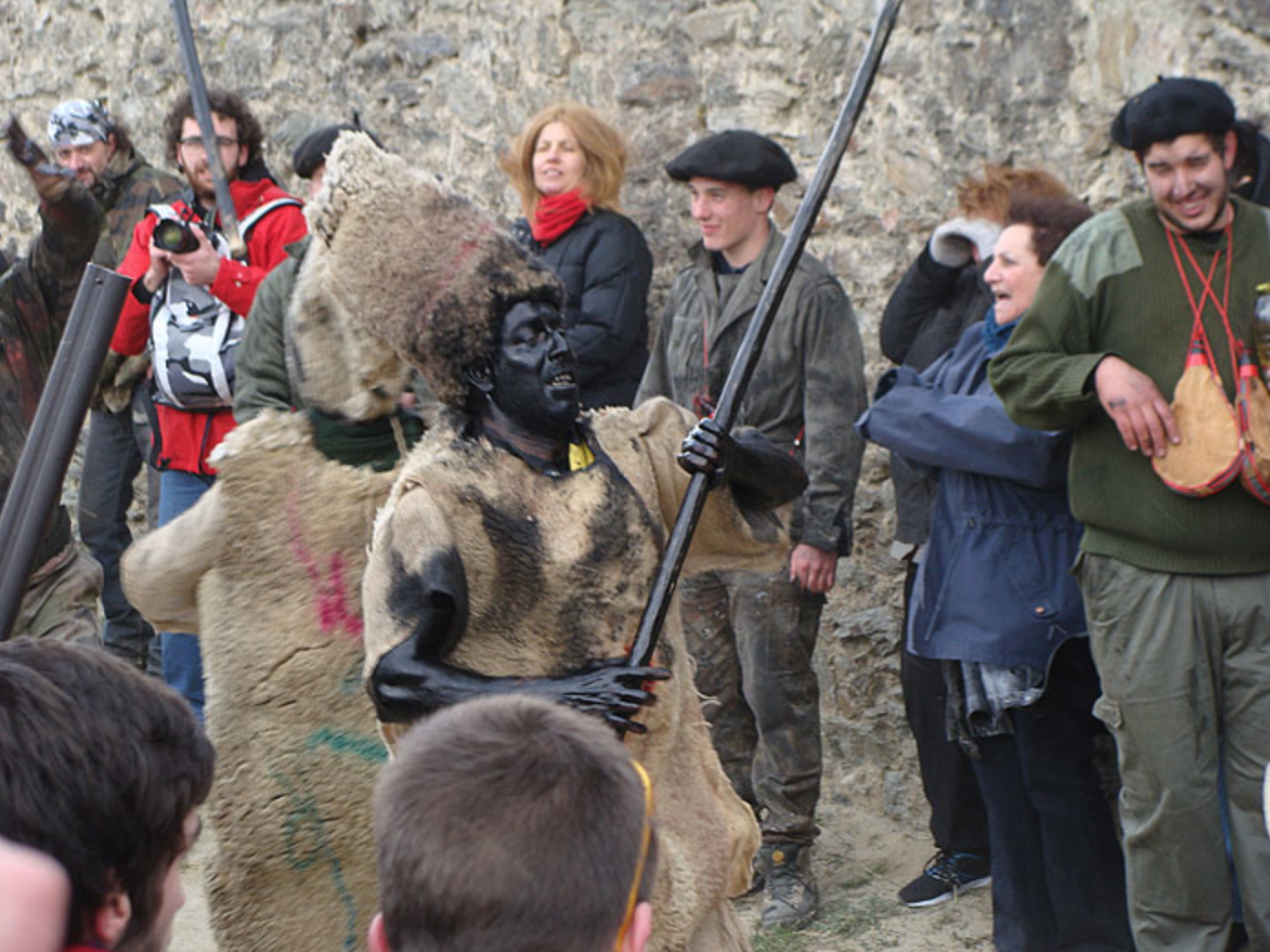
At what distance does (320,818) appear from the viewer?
3289 mm

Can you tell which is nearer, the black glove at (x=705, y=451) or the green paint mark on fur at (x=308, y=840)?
the black glove at (x=705, y=451)

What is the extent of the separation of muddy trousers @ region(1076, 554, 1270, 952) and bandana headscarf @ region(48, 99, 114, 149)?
146 inches

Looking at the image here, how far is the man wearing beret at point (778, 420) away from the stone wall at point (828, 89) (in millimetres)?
510

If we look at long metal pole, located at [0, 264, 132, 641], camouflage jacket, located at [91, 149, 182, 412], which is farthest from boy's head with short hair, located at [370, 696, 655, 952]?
camouflage jacket, located at [91, 149, 182, 412]

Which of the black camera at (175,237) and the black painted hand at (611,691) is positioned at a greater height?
the black camera at (175,237)

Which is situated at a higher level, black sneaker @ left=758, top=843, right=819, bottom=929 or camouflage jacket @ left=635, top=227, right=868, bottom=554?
camouflage jacket @ left=635, top=227, right=868, bottom=554

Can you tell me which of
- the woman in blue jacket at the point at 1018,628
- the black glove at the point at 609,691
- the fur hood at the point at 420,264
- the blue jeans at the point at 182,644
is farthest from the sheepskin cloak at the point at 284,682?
the blue jeans at the point at 182,644

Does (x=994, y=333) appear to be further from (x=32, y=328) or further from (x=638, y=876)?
(x=638, y=876)

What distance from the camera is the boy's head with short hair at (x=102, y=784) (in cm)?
162

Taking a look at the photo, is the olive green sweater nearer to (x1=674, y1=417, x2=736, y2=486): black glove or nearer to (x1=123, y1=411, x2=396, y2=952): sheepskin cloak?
(x1=674, y1=417, x2=736, y2=486): black glove

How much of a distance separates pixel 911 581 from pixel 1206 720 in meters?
1.05

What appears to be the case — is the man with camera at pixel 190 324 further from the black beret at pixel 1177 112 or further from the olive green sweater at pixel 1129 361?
the black beret at pixel 1177 112

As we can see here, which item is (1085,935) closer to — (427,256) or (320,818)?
(320,818)

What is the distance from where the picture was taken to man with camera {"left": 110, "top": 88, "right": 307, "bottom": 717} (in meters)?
4.81
